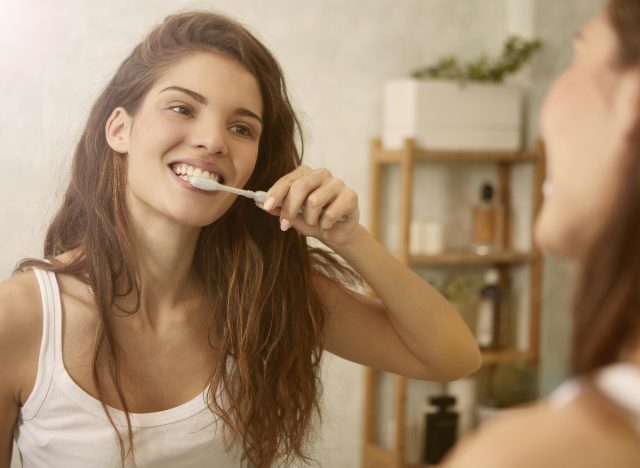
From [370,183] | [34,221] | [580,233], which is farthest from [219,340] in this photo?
[370,183]

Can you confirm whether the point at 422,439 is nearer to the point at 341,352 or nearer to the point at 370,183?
the point at 370,183

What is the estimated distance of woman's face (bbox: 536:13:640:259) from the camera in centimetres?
51

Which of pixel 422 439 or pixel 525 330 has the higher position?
pixel 525 330

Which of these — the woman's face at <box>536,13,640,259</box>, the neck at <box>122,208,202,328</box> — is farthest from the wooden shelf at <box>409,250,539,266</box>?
the woman's face at <box>536,13,640,259</box>

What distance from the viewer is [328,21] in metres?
2.29

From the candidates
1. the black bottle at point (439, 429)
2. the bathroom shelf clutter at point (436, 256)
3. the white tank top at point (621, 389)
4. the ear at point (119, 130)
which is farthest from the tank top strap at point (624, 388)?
the black bottle at point (439, 429)

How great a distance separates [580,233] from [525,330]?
7.20 ft

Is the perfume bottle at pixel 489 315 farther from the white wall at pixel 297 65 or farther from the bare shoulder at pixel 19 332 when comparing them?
the bare shoulder at pixel 19 332

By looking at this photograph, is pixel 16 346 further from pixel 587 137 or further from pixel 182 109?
pixel 587 137

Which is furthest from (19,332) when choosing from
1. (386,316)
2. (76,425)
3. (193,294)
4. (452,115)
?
(452,115)

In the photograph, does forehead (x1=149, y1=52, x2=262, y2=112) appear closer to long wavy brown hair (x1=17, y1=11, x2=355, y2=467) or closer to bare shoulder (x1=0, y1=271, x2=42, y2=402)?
long wavy brown hair (x1=17, y1=11, x2=355, y2=467)

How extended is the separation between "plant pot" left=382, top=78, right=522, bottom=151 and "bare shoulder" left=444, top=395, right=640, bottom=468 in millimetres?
1922

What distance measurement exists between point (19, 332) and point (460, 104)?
167cm

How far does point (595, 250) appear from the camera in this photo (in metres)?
0.49
